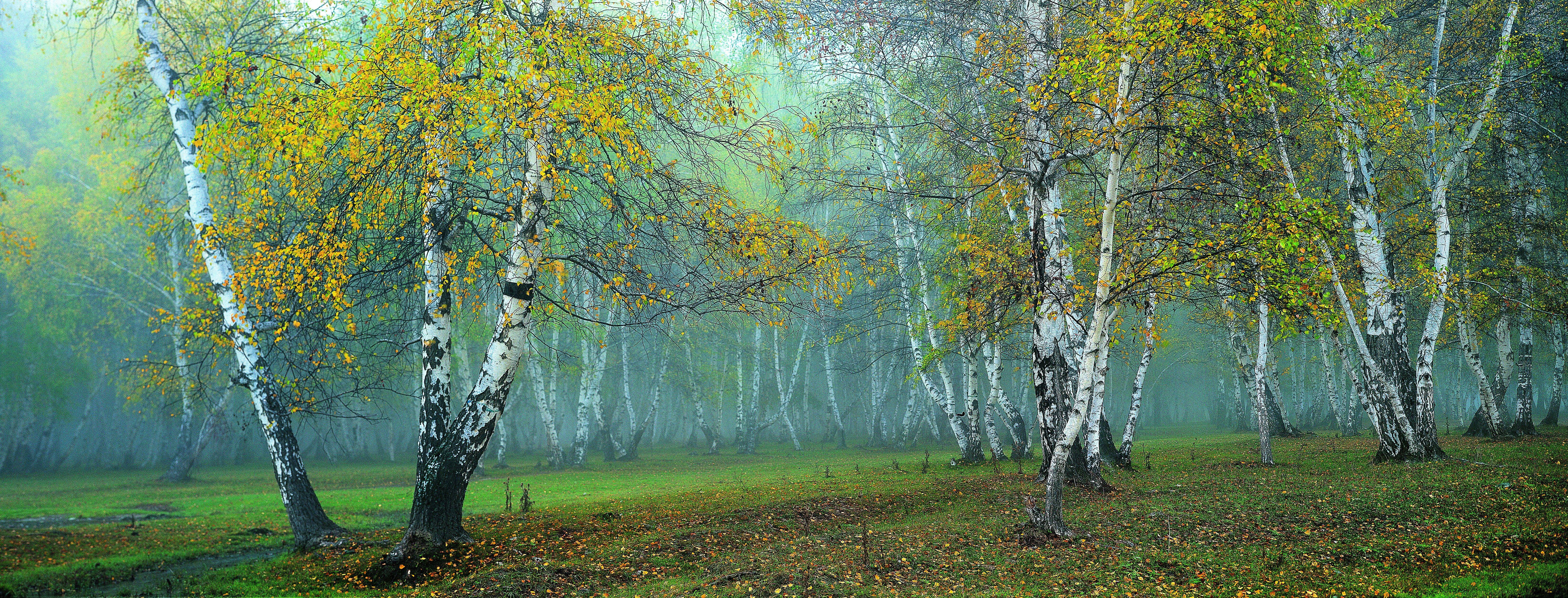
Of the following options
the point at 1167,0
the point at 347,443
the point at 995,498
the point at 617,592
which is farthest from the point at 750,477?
the point at 347,443

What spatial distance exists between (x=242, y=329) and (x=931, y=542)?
914 centimetres

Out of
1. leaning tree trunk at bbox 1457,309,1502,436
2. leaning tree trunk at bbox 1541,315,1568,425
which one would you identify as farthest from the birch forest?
leaning tree trunk at bbox 1541,315,1568,425

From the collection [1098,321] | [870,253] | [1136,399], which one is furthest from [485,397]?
[870,253]

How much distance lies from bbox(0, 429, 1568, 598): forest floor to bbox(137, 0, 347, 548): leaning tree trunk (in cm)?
59

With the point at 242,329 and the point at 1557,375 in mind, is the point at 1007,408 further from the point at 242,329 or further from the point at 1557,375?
the point at 1557,375

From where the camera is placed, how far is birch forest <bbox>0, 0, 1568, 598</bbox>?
8203 mm

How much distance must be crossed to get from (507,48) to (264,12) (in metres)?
6.29

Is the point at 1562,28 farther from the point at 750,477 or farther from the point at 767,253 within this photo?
the point at 750,477

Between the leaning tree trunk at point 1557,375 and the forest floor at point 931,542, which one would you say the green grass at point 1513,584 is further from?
the leaning tree trunk at point 1557,375

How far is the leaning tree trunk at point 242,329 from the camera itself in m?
10.4

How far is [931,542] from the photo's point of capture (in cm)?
926

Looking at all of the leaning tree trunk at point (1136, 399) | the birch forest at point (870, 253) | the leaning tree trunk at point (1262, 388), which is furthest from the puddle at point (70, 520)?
the leaning tree trunk at point (1262, 388)

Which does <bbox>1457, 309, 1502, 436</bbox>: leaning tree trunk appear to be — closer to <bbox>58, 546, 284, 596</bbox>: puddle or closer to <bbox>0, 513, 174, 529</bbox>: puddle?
<bbox>58, 546, 284, 596</bbox>: puddle

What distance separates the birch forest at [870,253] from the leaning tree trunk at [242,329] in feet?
0.23
